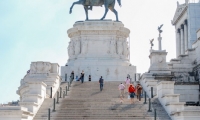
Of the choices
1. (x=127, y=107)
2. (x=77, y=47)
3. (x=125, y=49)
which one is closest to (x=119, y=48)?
(x=125, y=49)

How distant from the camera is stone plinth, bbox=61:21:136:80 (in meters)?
49.1

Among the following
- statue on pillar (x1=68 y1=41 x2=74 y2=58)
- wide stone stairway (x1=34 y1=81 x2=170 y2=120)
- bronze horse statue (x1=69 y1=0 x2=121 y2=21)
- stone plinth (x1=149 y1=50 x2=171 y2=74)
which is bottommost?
wide stone stairway (x1=34 y1=81 x2=170 y2=120)

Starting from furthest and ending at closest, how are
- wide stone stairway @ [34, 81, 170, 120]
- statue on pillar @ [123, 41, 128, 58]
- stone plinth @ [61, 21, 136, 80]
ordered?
statue on pillar @ [123, 41, 128, 58] → stone plinth @ [61, 21, 136, 80] → wide stone stairway @ [34, 81, 170, 120]

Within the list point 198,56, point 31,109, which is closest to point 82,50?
point 198,56

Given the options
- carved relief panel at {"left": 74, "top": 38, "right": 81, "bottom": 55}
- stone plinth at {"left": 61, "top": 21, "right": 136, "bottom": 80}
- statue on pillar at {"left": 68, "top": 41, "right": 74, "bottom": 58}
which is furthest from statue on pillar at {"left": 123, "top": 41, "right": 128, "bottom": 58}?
statue on pillar at {"left": 68, "top": 41, "right": 74, "bottom": 58}

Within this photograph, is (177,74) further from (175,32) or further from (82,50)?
(175,32)

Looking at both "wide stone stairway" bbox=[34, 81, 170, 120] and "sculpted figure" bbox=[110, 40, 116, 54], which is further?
"sculpted figure" bbox=[110, 40, 116, 54]

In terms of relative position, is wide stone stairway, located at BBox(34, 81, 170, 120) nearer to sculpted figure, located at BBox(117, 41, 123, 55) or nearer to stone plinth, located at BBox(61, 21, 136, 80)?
stone plinth, located at BBox(61, 21, 136, 80)

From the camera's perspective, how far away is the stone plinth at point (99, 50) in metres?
49.1

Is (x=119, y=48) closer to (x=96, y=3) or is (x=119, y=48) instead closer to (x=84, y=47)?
(x=84, y=47)

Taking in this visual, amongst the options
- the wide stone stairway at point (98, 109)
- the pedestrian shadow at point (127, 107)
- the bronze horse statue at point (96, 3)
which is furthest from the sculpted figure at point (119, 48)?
the pedestrian shadow at point (127, 107)

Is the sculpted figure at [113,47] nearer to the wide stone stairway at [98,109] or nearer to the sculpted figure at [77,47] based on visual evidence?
the sculpted figure at [77,47]

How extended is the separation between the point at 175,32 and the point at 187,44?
13.8 m

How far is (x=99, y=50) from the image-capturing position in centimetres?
5119
